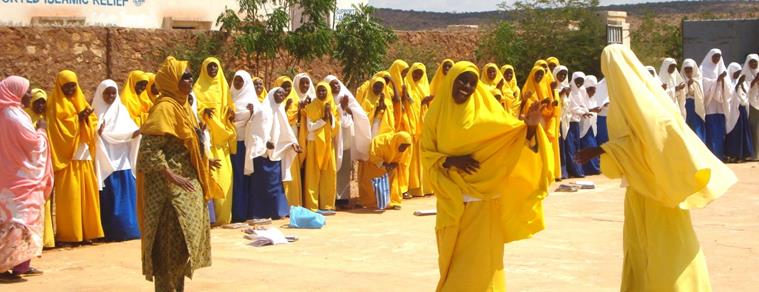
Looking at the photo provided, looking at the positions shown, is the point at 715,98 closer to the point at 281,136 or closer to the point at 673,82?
the point at 673,82

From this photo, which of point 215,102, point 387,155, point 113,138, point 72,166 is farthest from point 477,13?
point 72,166

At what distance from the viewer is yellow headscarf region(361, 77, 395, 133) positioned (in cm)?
1473

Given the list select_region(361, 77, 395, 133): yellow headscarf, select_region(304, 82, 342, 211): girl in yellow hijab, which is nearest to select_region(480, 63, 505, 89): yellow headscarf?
select_region(361, 77, 395, 133): yellow headscarf

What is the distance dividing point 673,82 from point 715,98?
820 millimetres

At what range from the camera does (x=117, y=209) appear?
11.9 metres

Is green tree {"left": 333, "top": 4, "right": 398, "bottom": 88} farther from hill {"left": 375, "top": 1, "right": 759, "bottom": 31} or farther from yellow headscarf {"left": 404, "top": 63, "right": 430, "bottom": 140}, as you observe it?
hill {"left": 375, "top": 1, "right": 759, "bottom": 31}

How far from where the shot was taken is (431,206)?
14.7m

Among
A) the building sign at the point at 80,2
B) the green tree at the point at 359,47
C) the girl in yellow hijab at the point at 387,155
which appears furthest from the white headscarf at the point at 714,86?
the building sign at the point at 80,2

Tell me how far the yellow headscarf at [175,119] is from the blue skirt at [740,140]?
13.7m

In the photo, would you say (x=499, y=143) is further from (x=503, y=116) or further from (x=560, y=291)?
(x=560, y=291)

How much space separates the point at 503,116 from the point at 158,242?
238 centimetres

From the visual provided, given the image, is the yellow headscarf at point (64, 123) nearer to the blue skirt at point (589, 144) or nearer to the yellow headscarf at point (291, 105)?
the yellow headscarf at point (291, 105)

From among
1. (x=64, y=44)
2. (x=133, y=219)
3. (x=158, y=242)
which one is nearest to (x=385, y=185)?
(x=133, y=219)

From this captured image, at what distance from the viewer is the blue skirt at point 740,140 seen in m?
19.5
